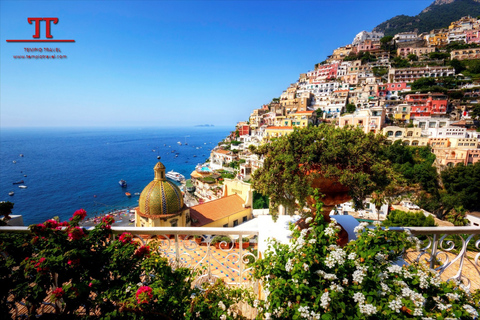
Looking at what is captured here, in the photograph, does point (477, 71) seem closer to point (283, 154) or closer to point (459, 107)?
point (459, 107)

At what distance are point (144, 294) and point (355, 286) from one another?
1525mm

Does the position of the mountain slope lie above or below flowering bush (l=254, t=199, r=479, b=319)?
above

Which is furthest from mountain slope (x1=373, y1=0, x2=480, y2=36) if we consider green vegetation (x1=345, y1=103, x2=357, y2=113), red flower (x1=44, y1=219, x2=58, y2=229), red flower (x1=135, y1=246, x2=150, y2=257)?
red flower (x1=44, y1=219, x2=58, y2=229)

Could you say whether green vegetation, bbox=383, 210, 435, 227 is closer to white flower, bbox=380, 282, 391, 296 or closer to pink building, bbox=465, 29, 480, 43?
white flower, bbox=380, 282, 391, 296

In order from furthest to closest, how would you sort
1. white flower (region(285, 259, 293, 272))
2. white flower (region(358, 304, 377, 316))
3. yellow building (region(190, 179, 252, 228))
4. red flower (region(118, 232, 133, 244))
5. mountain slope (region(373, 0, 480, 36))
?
mountain slope (region(373, 0, 480, 36)) → yellow building (region(190, 179, 252, 228)) → red flower (region(118, 232, 133, 244)) → white flower (region(285, 259, 293, 272)) → white flower (region(358, 304, 377, 316))

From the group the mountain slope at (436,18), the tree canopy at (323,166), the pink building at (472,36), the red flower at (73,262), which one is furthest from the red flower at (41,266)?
the mountain slope at (436,18)

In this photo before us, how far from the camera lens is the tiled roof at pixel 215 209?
1560 cm

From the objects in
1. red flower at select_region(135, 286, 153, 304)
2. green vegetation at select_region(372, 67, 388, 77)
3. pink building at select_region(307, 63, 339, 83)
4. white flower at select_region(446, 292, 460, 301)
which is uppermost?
pink building at select_region(307, 63, 339, 83)

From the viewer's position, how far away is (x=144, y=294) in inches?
64.0

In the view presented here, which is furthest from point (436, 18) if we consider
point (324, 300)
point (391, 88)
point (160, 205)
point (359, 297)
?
point (324, 300)

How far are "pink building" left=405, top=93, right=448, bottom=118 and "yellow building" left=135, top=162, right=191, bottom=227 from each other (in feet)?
150

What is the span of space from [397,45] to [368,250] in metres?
86.8

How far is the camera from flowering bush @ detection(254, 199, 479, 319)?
137cm

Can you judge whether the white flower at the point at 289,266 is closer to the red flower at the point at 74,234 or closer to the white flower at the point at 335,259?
the white flower at the point at 335,259
